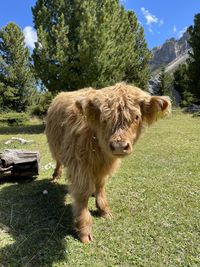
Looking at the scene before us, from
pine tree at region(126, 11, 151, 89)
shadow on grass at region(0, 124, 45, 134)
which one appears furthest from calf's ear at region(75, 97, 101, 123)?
pine tree at region(126, 11, 151, 89)

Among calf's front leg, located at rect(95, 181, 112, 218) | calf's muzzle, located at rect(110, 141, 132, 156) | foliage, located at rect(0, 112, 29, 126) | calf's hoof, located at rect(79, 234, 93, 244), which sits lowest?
foliage, located at rect(0, 112, 29, 126)

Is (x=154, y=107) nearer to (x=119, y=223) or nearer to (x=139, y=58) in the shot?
(x=119, y=223)

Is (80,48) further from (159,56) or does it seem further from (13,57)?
(159,56)

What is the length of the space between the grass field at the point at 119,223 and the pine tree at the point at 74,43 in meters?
10.4

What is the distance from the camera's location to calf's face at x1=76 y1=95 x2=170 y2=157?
3.58 m

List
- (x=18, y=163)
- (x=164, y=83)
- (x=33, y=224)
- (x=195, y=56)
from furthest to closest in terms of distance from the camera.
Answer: (x=164, y=83) < (x=195, y=56) < (x=18, y=163) < (x=33, y=224)

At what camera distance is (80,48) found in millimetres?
16312

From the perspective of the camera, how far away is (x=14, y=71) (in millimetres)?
31234

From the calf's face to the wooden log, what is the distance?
2.55 metres

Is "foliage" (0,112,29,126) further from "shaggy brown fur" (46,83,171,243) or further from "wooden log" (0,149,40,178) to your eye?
"shaggy brown fur" (46,83,171,243)

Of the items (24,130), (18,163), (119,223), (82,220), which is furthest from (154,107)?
(24,130)

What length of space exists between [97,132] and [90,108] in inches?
13.1

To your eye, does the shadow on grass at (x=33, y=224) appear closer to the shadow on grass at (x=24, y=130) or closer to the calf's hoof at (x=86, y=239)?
the calf's hoof at (x=86, y=239)

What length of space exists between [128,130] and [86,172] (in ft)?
3.33
